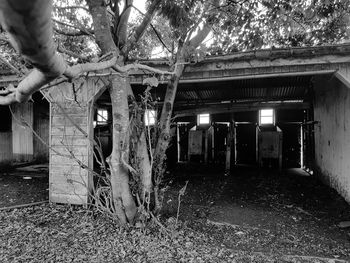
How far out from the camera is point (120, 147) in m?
4.64

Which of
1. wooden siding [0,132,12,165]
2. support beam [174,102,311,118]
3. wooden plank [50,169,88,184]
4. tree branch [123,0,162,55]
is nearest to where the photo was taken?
tree branch [123,0,162,55]

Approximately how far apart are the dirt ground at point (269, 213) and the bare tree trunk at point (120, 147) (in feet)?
3.59

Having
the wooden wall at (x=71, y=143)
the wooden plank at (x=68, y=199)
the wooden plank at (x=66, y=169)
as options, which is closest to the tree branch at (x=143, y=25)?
the wooden wall at (x=71, y=143)

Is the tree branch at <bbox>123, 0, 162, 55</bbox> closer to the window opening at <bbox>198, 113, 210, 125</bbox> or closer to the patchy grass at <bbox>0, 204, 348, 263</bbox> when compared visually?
the patchy grass at <bbox>0, 204, 348, 263</bbox>

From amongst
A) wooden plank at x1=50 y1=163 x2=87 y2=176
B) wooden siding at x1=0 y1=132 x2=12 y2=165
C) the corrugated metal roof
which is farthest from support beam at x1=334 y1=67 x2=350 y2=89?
wooden siding at x1=0 y1=132 x2=12 y2=165

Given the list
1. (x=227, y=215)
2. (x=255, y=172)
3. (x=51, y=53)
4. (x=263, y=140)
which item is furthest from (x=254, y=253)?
(x=263, y=140)

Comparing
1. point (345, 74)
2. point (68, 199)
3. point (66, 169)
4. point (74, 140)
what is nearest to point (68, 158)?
point (66, 169)

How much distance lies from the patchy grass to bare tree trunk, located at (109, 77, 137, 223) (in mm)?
569

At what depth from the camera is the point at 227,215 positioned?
5680 mm

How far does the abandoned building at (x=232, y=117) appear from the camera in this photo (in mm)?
5129

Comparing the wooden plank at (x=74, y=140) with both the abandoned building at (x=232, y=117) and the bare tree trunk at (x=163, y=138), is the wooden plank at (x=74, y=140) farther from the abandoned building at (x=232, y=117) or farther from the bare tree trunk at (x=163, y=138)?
the bare tree trunk at (x=163, y=138)

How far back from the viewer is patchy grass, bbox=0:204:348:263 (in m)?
3.85

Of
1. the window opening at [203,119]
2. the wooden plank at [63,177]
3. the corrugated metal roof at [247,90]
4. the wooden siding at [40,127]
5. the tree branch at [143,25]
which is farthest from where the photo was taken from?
the window opening at [203,119]

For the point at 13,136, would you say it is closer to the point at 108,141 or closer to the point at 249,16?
the point at 108,141
